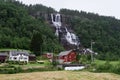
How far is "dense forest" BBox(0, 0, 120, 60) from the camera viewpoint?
340 feet

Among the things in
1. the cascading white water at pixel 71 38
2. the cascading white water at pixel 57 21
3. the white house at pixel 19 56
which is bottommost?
the white house at pixel 19 56

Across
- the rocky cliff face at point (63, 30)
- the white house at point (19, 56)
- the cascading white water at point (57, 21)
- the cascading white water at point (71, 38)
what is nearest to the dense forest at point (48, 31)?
the rocky cliff face at point (63, 30)

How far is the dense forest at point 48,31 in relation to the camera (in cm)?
10369

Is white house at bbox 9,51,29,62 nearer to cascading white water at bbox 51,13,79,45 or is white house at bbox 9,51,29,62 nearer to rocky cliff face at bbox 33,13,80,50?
rocky cliff face at bbox 33,13,80,50

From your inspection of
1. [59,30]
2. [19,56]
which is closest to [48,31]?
[59,30]

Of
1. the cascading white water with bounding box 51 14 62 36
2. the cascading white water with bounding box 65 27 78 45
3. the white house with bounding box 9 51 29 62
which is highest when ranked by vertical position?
the cascading white water with bounding box 51 14 62 36

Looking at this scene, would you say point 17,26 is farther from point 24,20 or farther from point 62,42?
point 62,42

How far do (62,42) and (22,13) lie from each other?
17667 mm

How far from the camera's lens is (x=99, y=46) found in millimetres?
127000

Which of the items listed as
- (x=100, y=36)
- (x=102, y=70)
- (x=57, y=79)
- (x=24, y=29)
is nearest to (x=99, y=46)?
(x=100, y=36)

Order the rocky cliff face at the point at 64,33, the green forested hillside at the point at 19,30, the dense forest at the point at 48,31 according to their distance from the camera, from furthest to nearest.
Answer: the rocky cliff face at the point at 64,33 < the dense forest at the point at 48,31 < the green forested hillside at the point at 19,30

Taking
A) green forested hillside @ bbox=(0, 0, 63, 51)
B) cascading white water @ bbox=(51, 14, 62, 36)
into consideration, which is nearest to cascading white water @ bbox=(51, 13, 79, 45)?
cascading white water @ bbox=(51, 14, 62, 36)

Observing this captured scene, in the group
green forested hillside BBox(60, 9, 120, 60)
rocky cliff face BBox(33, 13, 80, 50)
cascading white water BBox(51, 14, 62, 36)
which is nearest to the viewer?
green forested hillside BBox(60, 9, 120, 60)

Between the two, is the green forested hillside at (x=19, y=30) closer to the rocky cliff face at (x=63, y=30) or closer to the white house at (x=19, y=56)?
the rocky cliff face at (x=63, y=30)
